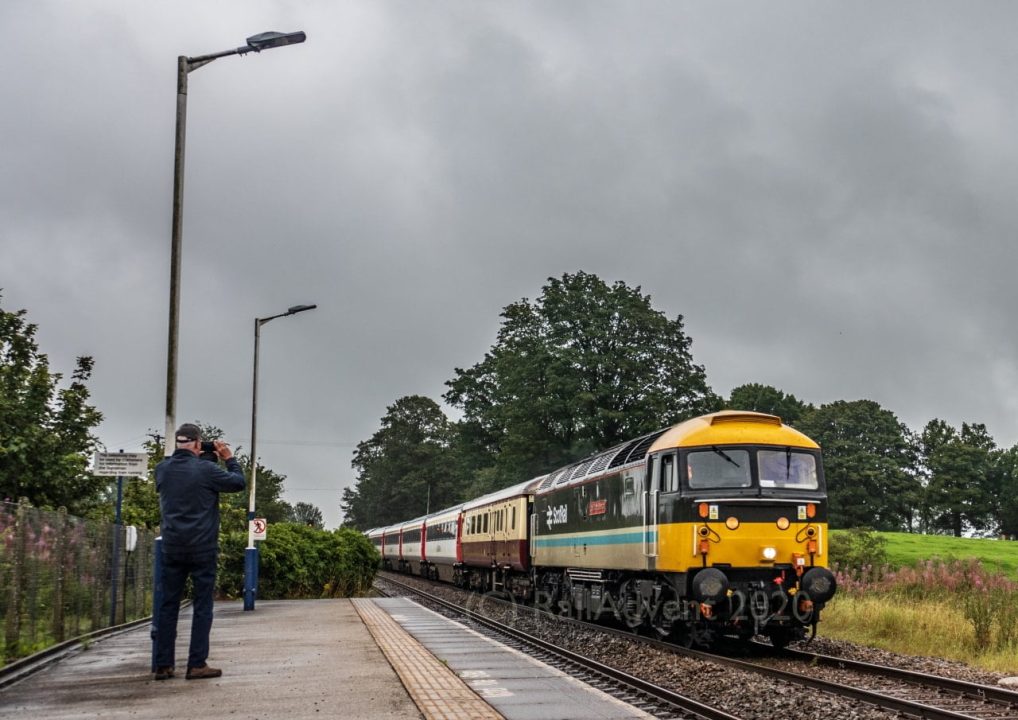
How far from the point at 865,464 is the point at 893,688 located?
74.9m

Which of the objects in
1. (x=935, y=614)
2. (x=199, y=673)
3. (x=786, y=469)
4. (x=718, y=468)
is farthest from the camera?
(x=935, y=614)

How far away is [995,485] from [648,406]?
55.1 meters

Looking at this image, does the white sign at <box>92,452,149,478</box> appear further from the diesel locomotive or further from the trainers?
the diesel locomotive

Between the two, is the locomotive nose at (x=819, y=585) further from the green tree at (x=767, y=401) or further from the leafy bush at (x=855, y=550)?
the green tree at (x=767, y=401)

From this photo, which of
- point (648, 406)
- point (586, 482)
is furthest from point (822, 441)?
point (586, 482)

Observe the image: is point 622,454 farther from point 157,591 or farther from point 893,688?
point 157,591

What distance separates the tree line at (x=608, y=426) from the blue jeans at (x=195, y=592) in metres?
42.3

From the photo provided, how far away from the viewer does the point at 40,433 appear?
24.9 m

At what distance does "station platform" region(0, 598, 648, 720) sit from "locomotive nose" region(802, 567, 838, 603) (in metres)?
4.26

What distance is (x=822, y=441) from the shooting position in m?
87.1

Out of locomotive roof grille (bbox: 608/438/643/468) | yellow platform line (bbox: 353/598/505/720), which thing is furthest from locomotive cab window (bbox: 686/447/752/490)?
yellow platform line (bbox: 353/598/505/720)

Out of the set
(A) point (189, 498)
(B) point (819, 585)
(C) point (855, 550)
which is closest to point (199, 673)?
(A) point (189, 498)

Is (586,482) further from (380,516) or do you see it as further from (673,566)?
(380,516)

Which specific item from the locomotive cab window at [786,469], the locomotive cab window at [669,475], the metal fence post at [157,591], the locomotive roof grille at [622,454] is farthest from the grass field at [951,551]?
the metal fence post at [157,591]
